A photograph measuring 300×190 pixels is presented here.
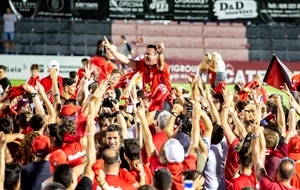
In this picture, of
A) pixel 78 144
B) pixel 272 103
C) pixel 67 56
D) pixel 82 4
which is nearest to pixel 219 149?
pixel 78 144

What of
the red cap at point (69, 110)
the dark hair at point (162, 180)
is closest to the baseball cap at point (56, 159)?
the dark hair at point (162, 180)

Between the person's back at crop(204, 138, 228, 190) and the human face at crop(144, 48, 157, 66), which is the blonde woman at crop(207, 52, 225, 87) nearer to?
the human face at crop(144, 48, 157, 66)

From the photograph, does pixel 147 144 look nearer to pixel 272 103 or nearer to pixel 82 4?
pixel 272 103

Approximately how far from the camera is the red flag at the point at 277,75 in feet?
58.2

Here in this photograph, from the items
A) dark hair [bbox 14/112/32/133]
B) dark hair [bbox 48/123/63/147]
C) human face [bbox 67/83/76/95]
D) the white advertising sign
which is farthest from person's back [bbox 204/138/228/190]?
the white advertising sign

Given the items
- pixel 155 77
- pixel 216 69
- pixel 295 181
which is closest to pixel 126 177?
pixel 295 181

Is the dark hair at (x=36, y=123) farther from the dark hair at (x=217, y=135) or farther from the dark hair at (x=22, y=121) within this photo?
the dark hair at (x=217, y=135)

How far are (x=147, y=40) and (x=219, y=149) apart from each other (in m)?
20.8

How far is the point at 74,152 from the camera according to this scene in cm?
1055

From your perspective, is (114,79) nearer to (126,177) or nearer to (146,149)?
(146,149)

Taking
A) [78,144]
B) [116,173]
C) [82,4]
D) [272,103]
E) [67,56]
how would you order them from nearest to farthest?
[116,173]
[78,144]
[272,103]
[67,56]
[82,4]

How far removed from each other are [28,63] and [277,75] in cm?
1282

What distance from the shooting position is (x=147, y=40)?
105ft

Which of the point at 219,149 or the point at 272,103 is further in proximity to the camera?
the point at 272,103
